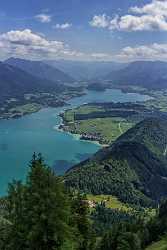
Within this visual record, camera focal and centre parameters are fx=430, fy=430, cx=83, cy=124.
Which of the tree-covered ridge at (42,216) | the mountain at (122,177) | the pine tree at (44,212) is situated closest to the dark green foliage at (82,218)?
the tree-covered ridge at (42,216)

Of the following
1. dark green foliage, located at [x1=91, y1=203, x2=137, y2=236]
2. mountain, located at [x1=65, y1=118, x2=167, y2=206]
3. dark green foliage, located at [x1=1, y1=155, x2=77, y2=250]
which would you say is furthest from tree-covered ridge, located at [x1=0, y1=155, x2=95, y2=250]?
mountain, located at [x1=65, y1=118, x2=167, y2=206]

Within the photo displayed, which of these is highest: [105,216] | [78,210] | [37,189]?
[37,189]

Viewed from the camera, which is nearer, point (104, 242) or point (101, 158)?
point (104, 242)

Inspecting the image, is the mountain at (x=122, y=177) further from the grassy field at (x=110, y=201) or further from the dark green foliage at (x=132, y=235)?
the dark green foliage at (x=132, y=235)

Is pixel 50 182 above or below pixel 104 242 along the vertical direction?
above

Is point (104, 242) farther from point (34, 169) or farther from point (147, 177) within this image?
point (147, 177)

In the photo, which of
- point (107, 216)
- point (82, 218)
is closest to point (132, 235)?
point (82, 218)

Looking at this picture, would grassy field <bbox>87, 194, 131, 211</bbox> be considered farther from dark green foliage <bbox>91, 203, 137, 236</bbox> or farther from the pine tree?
the pine tree

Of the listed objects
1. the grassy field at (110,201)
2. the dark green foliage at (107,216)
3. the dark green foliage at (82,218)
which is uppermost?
the dark green foliage at (82,218)

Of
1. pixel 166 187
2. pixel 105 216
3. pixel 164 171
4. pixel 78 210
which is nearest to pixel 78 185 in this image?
pixel 105 216

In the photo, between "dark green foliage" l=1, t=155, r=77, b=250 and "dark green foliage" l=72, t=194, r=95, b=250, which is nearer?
"dark green foliage" l=1, t=155, r=77, b=250

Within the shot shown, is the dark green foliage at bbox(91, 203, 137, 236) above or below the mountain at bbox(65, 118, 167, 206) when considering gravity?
below
